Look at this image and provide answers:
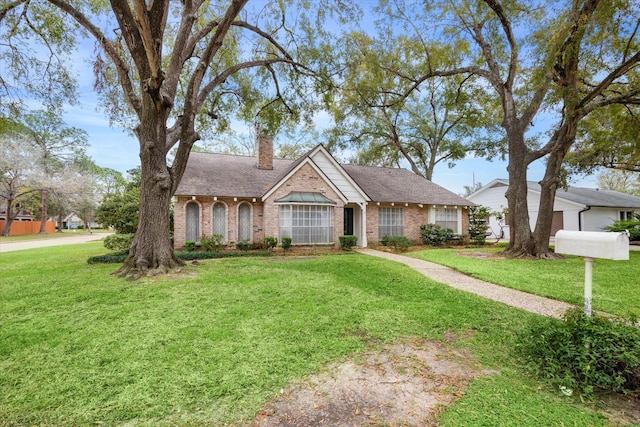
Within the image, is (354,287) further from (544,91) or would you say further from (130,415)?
(544,91)

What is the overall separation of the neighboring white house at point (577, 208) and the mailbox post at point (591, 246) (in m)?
→ 24.1

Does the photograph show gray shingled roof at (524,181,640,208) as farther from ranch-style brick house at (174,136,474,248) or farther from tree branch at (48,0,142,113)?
tree branch at (48,0,142,113)

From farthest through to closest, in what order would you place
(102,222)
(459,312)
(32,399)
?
(102,222)
(459,312)
(32,399)

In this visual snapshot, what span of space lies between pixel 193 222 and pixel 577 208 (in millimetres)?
27839

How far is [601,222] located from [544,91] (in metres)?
19.2

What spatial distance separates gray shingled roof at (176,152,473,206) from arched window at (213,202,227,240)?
80cm

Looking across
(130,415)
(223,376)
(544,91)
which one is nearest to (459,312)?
(223,376)

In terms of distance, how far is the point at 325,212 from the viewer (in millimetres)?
15344

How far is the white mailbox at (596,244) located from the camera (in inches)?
130

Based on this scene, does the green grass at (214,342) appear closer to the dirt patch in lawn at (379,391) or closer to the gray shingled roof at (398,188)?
the dirt patch in lawn at (379,391)

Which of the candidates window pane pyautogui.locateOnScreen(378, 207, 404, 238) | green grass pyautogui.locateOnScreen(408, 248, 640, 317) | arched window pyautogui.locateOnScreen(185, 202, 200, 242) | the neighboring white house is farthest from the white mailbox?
the neighboring white house

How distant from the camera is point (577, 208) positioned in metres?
23.3

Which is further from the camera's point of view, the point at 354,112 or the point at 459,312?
the point at 354,112

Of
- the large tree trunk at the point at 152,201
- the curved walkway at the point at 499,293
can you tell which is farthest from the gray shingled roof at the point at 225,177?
the curved walkway at the point at 499,293
